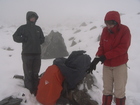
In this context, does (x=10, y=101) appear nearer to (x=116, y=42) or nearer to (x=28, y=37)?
(x=28, y=37)

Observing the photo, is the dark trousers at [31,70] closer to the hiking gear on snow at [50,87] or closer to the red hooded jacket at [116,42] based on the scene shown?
the hiking gear on snow at [50,87]

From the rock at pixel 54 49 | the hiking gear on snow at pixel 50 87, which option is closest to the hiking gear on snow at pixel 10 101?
the hiking gear on snow at pixel 50 87

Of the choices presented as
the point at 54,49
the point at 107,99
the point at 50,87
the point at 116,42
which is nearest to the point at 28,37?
the point at 50,87

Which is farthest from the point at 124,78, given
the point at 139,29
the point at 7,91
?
the point at 139,29

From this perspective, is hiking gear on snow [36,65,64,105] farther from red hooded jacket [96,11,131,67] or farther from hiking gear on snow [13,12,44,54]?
red hooded jacket [96,11,131,67]

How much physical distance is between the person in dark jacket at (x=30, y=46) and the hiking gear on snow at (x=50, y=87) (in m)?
0.75

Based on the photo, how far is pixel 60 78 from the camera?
153 inches

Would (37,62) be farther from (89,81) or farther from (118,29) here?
(118,29)

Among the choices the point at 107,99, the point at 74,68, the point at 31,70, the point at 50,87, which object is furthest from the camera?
the point at 31,70

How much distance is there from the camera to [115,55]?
2.93 meters

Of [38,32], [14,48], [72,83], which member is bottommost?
[14,48]

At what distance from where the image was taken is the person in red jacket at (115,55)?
2.91 metres

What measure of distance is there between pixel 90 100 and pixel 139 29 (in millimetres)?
11248

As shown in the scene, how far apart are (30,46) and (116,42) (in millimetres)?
2725
